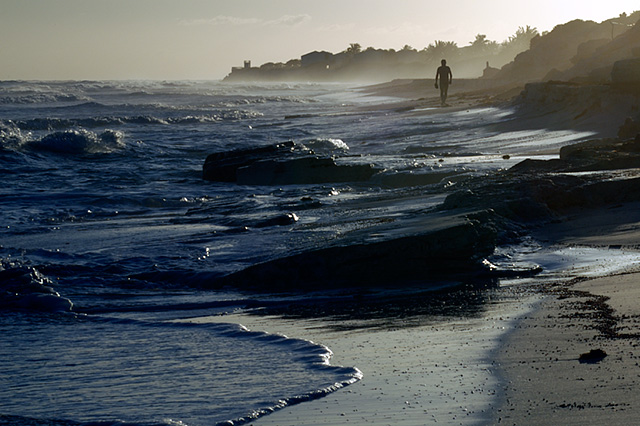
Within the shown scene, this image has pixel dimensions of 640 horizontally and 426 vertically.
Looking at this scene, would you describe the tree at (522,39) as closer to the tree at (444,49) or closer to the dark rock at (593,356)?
the tree at (444,49)

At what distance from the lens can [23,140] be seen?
20.4 m

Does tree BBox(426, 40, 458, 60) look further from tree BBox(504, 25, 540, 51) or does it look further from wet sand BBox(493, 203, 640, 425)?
wet sand BBox(493, 203, 640, 425)

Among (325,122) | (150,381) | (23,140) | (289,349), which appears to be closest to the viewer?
(150,381)

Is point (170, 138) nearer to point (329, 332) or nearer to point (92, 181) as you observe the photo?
point (92, 181)

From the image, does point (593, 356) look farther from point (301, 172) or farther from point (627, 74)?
point (627, 74)

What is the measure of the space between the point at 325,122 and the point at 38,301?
2503 cm

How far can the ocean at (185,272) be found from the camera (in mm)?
3715

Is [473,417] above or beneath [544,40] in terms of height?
beneath

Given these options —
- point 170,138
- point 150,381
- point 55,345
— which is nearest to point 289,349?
point 150,381

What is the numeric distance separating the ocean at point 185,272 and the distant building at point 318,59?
140289 mm

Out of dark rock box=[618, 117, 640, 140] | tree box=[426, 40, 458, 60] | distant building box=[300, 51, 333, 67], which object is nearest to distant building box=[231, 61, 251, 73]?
distant building box=[300, 51, 333, 67]

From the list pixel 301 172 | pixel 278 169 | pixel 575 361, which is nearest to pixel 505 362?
pixel 575 361

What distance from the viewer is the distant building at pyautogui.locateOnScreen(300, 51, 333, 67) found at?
157 m

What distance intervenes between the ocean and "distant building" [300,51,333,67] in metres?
140
